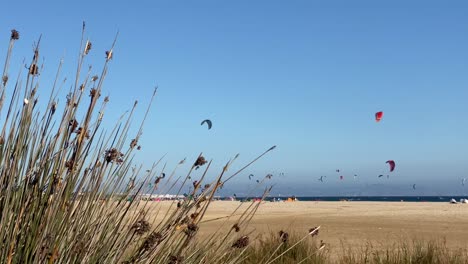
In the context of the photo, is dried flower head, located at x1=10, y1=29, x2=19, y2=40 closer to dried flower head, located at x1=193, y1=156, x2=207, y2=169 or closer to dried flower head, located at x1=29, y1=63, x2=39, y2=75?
dried flower head, located at x1=29, y1=63, x2=39, y2=75

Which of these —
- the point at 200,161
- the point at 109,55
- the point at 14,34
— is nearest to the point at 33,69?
the point at 14,34

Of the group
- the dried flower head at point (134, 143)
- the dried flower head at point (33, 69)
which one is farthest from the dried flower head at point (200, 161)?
the dried flower head at point (33, 69)

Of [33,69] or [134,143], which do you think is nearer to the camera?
[33,69]

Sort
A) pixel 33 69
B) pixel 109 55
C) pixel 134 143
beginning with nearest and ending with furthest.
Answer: pixel 109 55 < pixel 33 69 < pixel 134 143

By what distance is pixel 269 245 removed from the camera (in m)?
7.39

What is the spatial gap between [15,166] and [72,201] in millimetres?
323

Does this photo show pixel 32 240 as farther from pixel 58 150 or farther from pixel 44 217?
pixel 58 150

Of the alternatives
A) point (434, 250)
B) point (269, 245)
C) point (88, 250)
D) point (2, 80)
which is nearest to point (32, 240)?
point (88, 250)

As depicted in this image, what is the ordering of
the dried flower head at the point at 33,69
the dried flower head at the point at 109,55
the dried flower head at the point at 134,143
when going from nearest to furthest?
the dried flower head at the point at 109,55 → the dried flower head at the point at 33,69 → the dried flower head at the point at 134,143

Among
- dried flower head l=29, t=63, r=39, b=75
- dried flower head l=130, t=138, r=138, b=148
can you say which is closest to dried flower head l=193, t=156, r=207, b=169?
dried flower head l=130, t=138, r=138, b=148

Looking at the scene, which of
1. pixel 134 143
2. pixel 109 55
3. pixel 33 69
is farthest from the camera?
pixel 134 143

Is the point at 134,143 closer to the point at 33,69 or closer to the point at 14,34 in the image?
the point at 33,69

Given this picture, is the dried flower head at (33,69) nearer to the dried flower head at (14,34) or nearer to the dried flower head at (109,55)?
the dried flower head at (14,34)

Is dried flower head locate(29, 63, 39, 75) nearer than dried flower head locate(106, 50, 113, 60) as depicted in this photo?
No
